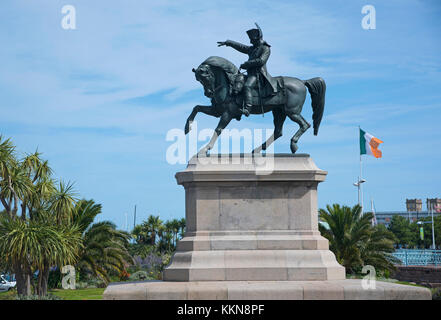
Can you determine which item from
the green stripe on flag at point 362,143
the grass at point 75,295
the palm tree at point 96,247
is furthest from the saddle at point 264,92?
the green stripe on flag at point 362,143

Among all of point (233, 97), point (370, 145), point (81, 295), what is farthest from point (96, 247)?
point (233, 97)

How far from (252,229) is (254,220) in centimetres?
23

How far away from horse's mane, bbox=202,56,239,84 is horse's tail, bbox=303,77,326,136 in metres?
2.13

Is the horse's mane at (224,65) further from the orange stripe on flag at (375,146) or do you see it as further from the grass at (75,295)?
the orange stripe on flag at (375,146)

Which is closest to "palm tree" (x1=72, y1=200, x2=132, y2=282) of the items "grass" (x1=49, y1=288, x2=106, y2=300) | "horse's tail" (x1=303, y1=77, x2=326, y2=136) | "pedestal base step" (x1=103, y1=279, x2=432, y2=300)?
"grass" (x1=49, y1=288, x2=106, y2=300)

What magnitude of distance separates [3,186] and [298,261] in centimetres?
1833

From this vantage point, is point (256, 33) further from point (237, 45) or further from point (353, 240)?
point (353, 240)

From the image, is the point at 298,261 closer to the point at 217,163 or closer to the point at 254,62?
the point at 217,163

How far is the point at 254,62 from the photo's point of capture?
1516 cm

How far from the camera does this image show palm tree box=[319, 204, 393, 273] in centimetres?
3275

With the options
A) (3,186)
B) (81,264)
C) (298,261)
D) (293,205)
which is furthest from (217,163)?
(81,264)

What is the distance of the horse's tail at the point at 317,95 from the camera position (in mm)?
15945

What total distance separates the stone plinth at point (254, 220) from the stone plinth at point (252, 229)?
24 millimetres

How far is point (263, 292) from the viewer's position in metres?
12.3
